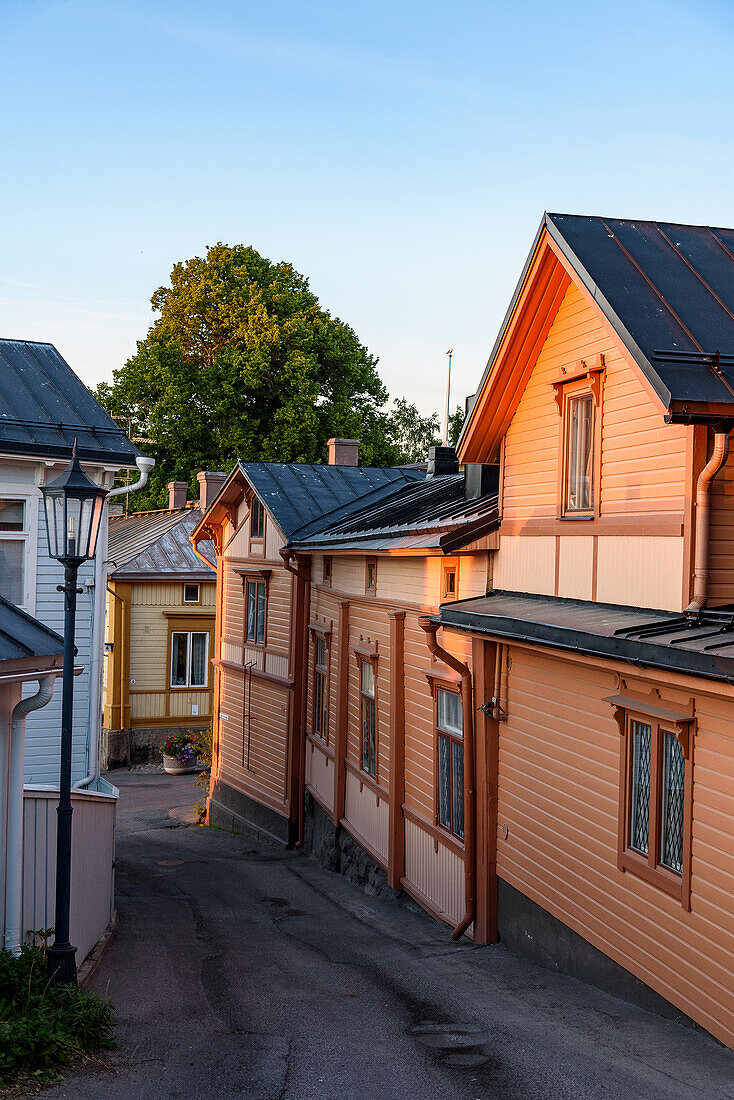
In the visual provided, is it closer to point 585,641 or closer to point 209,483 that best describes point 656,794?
point 585,641

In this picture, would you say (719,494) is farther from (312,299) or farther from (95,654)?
(312,299)

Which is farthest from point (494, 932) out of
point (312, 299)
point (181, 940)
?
point (312, 299)

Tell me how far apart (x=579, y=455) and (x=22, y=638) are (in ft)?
17.0

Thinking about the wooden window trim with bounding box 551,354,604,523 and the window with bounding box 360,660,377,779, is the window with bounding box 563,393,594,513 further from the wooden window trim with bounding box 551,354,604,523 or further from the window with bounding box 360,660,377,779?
the window with bounding box 360,660,377,779

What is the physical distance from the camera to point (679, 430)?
26.0ft

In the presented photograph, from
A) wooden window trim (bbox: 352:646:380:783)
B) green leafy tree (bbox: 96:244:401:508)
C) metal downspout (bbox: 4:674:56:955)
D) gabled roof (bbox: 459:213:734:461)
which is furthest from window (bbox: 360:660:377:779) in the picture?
green leafy tree (bbox: 96:244:401:508)

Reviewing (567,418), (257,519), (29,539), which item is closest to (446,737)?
(567,418)

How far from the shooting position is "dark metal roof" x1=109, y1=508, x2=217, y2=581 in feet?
97.0

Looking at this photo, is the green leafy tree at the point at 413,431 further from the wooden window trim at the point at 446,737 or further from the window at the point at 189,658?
the wooden window trim at the point at 446,737

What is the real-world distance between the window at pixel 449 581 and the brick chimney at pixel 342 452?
1400 cm

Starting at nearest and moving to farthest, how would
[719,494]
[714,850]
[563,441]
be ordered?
[714,850], [719,494], [563,441]

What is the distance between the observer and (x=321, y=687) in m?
18.7

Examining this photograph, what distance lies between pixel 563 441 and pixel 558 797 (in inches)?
131

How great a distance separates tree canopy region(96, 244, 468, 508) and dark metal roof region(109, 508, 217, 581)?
416 centimetres
